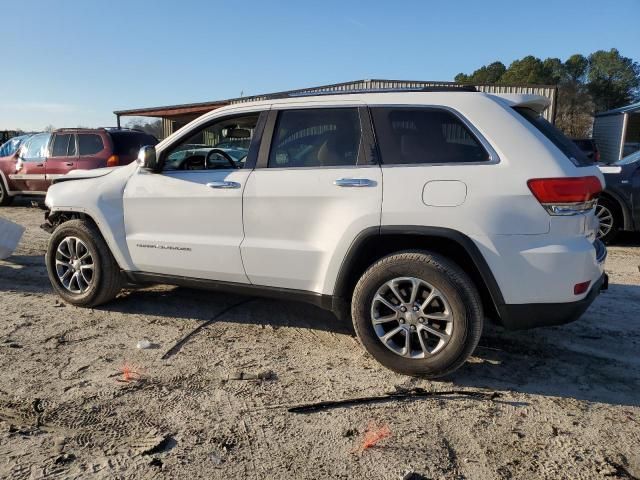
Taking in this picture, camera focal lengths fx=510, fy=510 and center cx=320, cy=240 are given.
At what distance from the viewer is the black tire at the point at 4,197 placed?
12.4 meters

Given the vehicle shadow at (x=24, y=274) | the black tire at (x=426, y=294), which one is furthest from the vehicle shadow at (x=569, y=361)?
the vehicle shadow at (x=24, y=274)

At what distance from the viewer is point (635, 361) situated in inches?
145

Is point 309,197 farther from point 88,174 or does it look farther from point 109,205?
point 88,174

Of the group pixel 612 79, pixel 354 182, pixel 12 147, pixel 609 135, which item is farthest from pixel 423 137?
pixel 612 79

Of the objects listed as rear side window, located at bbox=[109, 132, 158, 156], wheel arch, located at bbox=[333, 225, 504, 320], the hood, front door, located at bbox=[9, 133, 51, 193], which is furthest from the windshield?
wheel arch, located at bbox=[333, 225, 504, 320]

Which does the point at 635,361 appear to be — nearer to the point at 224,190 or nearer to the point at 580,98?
the point at 224,190

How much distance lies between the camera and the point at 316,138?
370cm

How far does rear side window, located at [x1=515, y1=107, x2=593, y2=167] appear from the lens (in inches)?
127

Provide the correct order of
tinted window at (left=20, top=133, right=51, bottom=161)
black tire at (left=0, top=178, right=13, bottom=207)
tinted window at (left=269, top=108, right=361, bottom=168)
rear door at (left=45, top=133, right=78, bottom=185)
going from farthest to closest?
black tire at (left=0, top=178, right=13, bottom=207), tinted window at (left=20, top=133, right=51, bottom=161), rear door at (left=45, top=133, right=78, bottom=185), tinted window at (left=269, top=108, right=361, bottom=168)

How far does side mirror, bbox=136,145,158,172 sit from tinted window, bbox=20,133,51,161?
28.1 ft

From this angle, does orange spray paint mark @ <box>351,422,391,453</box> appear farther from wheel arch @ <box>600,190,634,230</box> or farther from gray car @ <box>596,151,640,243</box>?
wheel arch @ <box>600,190,634,230</box>

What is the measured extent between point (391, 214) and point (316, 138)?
2.79 feet

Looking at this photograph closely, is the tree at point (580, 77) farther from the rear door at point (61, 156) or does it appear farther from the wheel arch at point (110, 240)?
the wheel arch at point (110, 240)

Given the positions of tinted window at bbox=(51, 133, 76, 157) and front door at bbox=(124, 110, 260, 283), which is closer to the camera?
front door at bbox=(124, 110, 260, 283)
